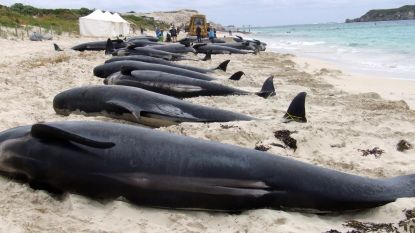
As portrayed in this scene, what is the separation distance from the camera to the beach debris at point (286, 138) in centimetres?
616

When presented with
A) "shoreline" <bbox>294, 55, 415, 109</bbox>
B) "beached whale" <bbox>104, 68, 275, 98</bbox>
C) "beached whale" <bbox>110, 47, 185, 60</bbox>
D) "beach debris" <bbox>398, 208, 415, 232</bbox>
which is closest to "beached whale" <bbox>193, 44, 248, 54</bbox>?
"beached whale" <bbox>110, 47, 185, 60</bbox>

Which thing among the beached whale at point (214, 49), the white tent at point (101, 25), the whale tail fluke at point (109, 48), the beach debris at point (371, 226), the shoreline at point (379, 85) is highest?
the white tent at point (101, 25)

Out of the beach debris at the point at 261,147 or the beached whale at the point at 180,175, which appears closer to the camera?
the beached whale at the point at 180,175

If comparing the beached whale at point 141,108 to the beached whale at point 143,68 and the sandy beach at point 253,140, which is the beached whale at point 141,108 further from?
the beached whale at point 143,68

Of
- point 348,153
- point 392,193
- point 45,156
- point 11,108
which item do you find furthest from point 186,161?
point 11,108

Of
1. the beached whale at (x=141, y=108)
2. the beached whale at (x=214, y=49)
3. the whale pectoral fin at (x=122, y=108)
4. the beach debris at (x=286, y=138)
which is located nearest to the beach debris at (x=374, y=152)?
the beach debris at (x=286, y=138)

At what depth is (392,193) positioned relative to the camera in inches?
171

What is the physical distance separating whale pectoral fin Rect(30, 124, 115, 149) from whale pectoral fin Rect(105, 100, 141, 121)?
2450 millimetres

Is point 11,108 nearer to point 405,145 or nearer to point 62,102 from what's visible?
point 62,102

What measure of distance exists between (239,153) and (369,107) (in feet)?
19.5

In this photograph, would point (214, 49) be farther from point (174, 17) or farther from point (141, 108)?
point (174, 17)

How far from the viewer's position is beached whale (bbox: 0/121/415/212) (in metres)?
4.09

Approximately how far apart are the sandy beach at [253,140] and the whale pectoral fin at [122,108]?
0.26 meters

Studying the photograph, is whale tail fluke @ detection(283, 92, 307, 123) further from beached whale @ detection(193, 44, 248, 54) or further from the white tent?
the white tent
